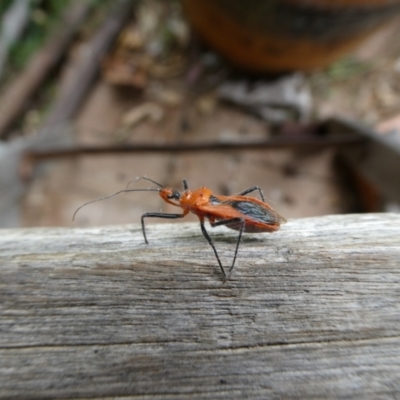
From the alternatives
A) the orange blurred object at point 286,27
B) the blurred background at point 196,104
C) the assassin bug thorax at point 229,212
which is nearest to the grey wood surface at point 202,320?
the assassin bug thorax at point 229,212

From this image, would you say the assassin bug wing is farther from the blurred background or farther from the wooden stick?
the wooden stick

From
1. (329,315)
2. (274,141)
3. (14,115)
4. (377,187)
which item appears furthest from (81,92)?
(329,315)

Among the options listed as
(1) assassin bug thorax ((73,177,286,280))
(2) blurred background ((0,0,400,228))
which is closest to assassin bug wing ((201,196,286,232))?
(1) assassin bug thorax ((73,177,286,280))

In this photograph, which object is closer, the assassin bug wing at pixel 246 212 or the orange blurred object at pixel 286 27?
the assassin bug wing at pixel 246 212

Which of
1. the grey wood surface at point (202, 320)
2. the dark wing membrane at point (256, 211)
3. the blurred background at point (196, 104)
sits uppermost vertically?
the blurred background at point (196, 104)

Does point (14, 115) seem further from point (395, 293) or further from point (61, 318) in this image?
point (395, 293)

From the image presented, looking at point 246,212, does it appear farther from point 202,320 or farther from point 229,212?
point 202,320

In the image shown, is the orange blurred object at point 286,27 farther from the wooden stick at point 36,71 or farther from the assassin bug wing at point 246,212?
the assassin bug wing at point 246,212
